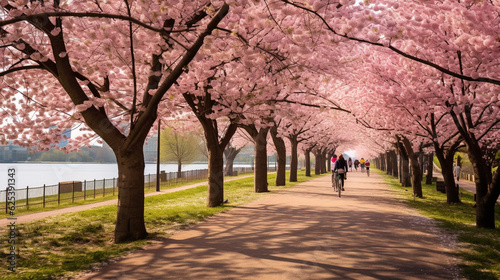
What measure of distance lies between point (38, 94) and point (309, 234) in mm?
10600

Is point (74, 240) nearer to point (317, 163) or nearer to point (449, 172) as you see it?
point (449, 172)

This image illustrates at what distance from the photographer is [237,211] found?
14.1 meters

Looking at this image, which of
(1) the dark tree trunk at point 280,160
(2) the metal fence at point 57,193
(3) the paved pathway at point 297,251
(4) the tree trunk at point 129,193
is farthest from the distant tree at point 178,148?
(4) the tree trunk at point 129,193

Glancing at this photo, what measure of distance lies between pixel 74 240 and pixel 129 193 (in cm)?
192

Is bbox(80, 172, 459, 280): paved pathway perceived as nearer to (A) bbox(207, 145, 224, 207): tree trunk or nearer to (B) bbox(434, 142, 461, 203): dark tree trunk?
(A) bbox(207, 145, 224, 207): tree trunk

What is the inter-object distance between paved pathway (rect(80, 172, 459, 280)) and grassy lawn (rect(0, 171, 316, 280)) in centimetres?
59

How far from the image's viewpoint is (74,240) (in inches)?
369

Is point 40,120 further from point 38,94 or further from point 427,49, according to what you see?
point 427,49

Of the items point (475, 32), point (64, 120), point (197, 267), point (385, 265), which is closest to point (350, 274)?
point (385, 265)

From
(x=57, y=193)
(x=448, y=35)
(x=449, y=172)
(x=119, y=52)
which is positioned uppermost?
(x=448, y=35)

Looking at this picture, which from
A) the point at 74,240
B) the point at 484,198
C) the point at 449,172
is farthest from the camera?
the point at 449,172

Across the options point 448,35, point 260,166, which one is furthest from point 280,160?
point 448,35

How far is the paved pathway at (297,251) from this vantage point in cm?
633

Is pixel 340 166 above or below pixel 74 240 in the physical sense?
above
